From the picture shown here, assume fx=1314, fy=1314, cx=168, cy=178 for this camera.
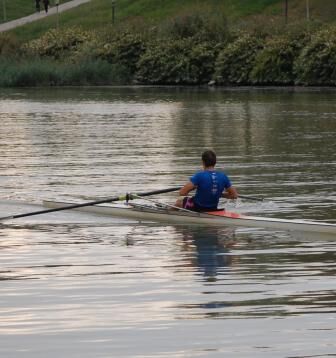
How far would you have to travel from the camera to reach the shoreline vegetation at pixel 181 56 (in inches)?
3125

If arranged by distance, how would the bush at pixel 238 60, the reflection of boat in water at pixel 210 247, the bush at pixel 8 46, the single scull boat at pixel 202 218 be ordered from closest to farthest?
the reflection of boat in water at pixel 210 247 → the single scull boat at pixel 202 218 → the bush at pixel 238 60 → the bush at pixel 8 46

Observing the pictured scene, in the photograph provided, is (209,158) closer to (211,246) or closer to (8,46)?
(211,246)

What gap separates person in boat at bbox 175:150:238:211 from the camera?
21.2 m

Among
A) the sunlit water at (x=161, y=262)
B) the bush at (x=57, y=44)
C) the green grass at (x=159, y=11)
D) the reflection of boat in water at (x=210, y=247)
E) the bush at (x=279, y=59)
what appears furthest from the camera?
the green grass at (x=159, y=11)

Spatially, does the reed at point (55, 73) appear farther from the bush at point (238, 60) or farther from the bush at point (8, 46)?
the bush at point (238, 60)

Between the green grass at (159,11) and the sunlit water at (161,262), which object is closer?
the sunlit water at (161,262)

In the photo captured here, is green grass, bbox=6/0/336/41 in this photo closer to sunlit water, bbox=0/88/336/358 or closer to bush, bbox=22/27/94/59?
bush, bbox=22/27/94/59

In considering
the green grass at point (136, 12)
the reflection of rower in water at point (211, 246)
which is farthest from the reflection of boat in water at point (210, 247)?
the green grass at point (136, 12)

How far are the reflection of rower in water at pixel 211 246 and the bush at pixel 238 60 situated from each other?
199 feet

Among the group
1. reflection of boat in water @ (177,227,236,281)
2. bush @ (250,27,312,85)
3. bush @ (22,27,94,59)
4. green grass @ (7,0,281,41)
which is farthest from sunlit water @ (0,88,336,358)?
green grass @ (7,0,281,41)

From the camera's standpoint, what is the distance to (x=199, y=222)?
21.7 metres

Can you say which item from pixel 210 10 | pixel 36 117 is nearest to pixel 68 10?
pixel 210 10

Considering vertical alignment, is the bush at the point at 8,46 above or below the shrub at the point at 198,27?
below

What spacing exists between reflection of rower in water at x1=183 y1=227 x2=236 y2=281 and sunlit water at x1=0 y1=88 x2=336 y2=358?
3 cm
